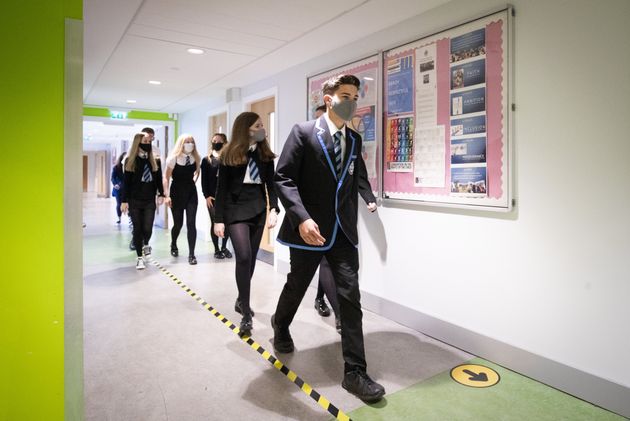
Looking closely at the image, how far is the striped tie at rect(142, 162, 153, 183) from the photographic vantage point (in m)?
4.91

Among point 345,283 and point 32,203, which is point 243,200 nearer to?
point 345,283

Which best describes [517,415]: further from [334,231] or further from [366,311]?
[366,311]

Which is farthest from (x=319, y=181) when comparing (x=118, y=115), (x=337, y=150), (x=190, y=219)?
(x=118, y=115)

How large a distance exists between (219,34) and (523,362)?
11.4 feet

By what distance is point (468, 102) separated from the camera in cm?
283

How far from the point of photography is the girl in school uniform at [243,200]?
10.1 feet

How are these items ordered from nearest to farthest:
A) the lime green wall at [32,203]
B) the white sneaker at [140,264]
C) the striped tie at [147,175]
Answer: the lime green wall at [32,203] → the striped tie at [147,175] → the white sneaker at [140,264]

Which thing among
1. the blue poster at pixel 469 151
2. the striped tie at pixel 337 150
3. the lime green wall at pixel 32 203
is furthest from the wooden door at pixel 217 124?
the lime green wall at pixel 32 203

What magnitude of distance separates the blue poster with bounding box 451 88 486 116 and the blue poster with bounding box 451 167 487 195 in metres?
0.38

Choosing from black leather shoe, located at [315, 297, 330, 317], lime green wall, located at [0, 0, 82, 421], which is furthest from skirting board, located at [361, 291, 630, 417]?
lime green wall, located at [0, 0, 82, 421]

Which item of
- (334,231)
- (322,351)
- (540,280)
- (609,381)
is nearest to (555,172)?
(540,280)

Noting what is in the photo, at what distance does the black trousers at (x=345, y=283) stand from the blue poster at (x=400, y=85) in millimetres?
1488

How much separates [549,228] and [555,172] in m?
0.32

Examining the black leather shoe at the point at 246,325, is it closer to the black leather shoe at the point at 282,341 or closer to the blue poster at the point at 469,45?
the black leather shoe at the point at 282,341
